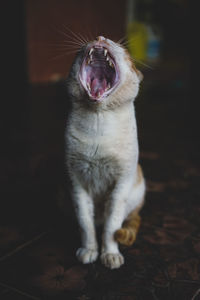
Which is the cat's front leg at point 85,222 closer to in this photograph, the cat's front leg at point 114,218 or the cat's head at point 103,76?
the cat's front leg at point 114,218

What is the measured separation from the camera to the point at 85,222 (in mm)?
1144

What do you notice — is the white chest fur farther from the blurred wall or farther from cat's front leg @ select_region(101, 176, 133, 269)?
the blurred wall

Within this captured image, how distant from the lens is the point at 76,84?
1.04 metres

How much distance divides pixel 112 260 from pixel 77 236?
0.26 metres

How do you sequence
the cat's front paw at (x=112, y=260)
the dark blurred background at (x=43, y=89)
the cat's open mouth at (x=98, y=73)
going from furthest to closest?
the dark blurred background at (x=43, y=89), the cat's front paw at (x=112, y=260), the cat's open mouth at (x=98, y=73)

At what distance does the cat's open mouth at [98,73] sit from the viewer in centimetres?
98

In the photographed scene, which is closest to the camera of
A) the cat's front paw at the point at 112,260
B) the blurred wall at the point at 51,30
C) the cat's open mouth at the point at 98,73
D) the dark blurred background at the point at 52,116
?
the cat's open mouth at the point at 98,73

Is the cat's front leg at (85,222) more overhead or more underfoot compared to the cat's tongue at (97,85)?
more underfoot

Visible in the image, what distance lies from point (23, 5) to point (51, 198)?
2.08 m

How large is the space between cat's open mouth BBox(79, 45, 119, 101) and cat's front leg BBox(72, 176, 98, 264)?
32 centimetres

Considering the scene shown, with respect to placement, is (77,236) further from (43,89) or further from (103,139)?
(43,89)

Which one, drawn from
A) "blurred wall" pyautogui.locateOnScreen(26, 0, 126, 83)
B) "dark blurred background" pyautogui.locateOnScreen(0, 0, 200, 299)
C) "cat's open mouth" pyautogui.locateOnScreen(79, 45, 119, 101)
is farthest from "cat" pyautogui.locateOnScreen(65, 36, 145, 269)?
"blurred wall" pyautogui.locateOnScreen(26, 0, 126, 83)

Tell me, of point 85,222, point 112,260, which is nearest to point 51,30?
point 85,222

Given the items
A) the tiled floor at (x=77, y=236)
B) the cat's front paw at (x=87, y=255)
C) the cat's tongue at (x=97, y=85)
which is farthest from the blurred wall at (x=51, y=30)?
the cat's front paw at (x=87, y=255)
